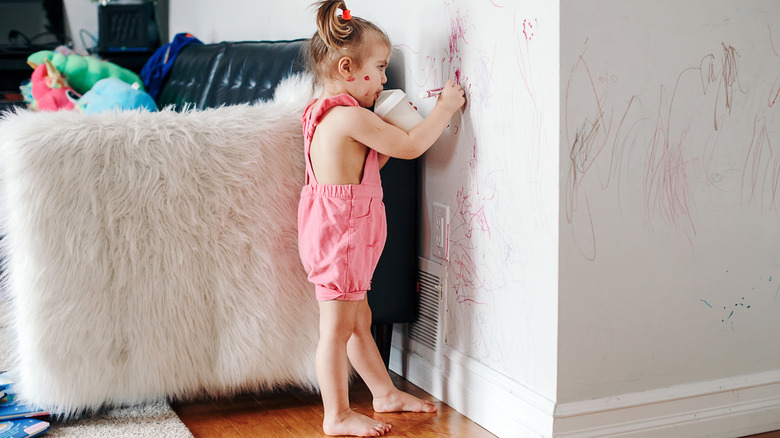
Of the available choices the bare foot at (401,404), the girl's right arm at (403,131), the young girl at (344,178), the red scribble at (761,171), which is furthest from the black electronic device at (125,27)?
the red scribble at (761,171)

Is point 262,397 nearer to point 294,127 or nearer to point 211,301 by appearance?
point 211,301

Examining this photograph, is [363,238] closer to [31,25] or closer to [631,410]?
[631,410]

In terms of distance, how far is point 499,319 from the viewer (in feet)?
4.72

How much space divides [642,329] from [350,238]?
577 millimetres

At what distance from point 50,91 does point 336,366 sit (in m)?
2.13

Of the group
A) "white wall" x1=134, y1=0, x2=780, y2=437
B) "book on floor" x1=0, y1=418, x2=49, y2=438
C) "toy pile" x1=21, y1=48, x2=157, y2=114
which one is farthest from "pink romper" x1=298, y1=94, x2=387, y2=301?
"toy pile" x1=21, y1=48, x2=157, y2=114

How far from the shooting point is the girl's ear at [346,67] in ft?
4.80

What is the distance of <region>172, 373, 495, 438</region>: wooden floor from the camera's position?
1.45m

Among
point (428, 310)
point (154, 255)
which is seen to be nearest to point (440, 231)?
point (428, 310)

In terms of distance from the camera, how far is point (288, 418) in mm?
1536

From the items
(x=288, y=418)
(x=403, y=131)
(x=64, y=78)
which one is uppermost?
(x=64, y=78)

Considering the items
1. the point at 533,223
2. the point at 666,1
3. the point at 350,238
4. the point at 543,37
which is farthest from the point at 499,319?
the point at 666,1

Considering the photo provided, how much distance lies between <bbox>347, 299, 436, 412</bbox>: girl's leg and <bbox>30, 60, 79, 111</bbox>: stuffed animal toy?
191 cm

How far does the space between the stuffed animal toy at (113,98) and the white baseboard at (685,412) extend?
1848 mm
